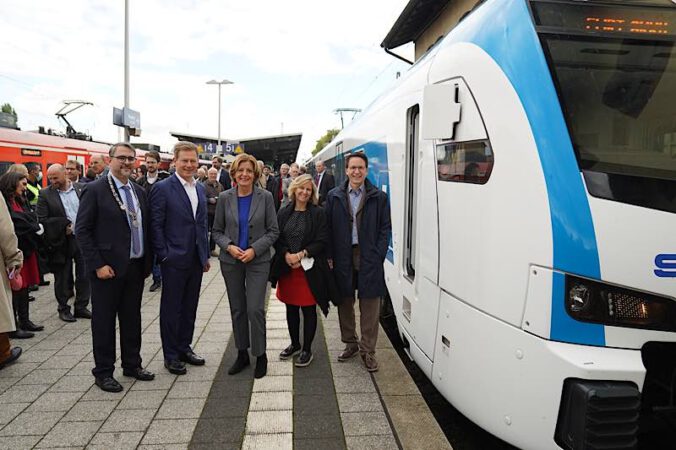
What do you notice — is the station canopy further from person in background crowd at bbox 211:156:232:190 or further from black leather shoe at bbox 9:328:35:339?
black leather shoe at bbox 9:328:35:339

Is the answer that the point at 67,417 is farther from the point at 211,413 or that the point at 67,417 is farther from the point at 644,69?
the point at 644,69

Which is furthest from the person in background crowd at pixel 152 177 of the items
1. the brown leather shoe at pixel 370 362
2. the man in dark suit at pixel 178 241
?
the brown leather shoe at pixel 370 362

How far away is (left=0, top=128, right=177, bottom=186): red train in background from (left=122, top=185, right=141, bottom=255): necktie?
6885 mm

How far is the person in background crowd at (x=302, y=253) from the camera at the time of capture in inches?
166

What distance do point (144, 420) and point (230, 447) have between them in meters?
0.75

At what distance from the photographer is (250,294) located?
410 cm

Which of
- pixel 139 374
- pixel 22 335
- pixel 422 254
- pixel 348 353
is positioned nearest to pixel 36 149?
pixel 22 335

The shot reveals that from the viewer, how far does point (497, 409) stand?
2518mm

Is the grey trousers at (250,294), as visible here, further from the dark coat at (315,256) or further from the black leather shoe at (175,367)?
the black leather shoe at (175,367)

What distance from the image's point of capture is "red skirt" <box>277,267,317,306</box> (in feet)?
14.1

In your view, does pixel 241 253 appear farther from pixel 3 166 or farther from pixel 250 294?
pixel 3 166

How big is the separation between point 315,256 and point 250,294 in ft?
2.12

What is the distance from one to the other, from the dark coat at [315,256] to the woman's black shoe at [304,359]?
0.45m

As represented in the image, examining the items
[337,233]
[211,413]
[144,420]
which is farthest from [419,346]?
[144,420]
